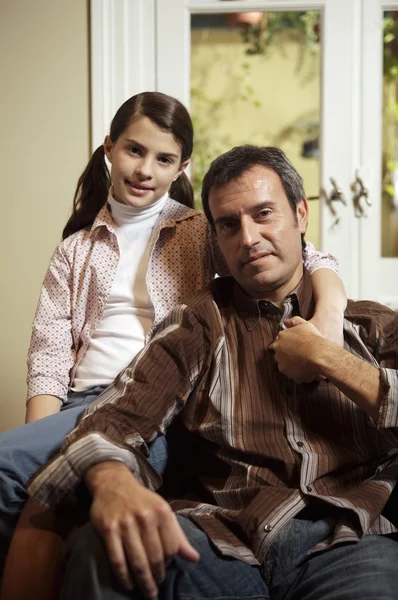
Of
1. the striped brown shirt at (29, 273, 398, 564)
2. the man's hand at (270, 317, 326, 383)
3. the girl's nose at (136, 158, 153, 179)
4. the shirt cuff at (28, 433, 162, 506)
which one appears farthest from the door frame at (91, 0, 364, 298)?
the shirt cuff at (28, 433, 162, 506)

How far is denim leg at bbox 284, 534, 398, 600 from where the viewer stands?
1.21 m

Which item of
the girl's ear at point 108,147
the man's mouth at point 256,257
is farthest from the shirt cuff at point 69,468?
the girl's ear at point 108,147

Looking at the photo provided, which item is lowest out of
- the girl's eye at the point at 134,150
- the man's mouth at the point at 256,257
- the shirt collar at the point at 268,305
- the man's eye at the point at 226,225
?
the shirt collar at the point at 268,305

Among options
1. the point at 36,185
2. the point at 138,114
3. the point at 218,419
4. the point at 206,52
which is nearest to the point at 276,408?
the point at 218,419

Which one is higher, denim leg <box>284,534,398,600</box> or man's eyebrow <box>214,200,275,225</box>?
man's eyebrow <box>214,200,275,225</box>

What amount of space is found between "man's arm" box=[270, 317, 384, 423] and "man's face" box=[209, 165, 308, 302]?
14 centimetres

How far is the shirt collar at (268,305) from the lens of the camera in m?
1.64

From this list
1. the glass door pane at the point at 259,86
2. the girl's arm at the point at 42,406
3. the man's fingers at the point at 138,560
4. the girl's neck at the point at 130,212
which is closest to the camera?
the man's fingers at the point at 138,560

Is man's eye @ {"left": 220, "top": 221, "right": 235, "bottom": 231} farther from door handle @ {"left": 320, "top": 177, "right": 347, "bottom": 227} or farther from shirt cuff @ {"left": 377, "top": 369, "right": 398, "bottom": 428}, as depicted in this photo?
door handle @ {"left": 320, "top": 177, "right": 347, "bottom": 227}

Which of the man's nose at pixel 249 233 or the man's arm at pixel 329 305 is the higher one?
the man's nose at pixel 249 233

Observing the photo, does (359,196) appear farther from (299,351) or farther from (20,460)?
(20,460)

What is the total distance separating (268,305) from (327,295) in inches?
5.5

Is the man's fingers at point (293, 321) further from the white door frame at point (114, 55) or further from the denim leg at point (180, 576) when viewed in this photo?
the white door frame at point (114, 55)

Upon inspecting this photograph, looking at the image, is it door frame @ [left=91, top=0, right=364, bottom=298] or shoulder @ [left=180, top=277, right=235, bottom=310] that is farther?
door frame @ [left=91, top=0, right=364, bottom=298]
